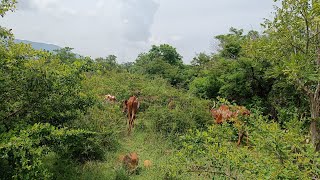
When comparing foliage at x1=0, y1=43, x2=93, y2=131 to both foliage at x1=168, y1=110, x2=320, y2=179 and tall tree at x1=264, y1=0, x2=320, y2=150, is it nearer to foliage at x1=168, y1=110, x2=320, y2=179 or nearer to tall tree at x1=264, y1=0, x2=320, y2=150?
foliage at x1=168, y1=110, x2=320, y2=179

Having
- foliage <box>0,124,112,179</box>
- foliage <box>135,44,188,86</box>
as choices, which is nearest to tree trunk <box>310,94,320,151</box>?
foliage <box>0,124,112,179</box>

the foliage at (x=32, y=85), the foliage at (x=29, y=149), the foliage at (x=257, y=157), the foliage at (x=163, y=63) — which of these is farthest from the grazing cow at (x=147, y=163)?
the foliage at (x=163, y=63)

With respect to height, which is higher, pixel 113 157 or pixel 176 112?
pixel 176 112

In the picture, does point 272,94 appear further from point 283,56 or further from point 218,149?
point 218,149

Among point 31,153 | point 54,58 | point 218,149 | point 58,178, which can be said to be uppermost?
point 54,58

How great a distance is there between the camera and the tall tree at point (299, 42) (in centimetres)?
577

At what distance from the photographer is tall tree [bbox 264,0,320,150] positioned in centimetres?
577

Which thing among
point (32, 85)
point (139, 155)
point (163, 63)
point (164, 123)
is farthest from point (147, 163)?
point (163, 63)

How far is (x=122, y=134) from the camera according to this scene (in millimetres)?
10398

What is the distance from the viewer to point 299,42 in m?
6.48

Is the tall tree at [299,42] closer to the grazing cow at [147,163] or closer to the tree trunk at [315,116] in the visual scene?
the tree trunk at [315,116]

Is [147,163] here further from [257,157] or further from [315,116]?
[257,157]

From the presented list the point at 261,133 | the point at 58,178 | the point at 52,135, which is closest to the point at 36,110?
the point at 52,135

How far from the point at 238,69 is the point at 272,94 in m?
1.74
